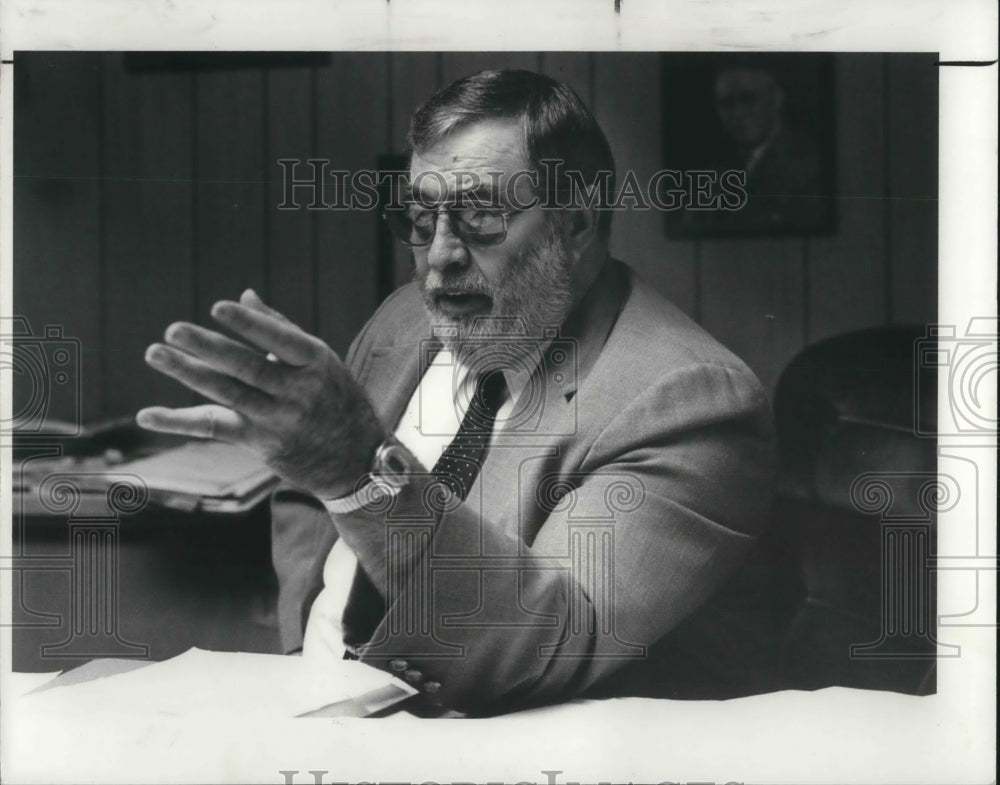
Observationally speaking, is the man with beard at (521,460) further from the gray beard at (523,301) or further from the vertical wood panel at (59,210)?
the vertical wood panel at (59,210)

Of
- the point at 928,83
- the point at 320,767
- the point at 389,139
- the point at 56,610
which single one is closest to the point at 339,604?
the point at 320,767

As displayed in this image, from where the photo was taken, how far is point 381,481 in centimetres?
367

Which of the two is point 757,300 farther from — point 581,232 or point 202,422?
point 202,422

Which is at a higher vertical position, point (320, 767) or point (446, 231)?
point (446, 231)

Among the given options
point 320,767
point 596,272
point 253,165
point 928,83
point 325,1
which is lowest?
point 320,767

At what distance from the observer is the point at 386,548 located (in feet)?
12.4

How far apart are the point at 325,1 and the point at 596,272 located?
4.38 feet

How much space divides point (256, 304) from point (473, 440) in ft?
2.91

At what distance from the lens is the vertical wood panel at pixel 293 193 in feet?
12.9

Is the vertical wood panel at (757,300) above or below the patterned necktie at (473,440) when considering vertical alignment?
above

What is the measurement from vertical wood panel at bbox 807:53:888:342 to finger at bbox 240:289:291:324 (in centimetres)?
184

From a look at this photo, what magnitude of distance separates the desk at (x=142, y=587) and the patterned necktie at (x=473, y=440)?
0.67 m

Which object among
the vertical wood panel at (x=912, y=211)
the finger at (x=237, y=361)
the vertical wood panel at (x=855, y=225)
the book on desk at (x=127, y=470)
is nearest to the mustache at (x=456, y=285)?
the finger at (x=237, y=361)

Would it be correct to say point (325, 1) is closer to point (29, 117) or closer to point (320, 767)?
point (29, 117)
